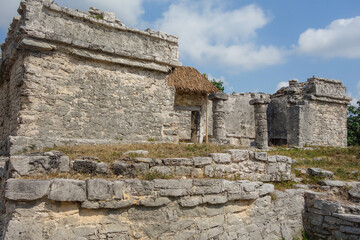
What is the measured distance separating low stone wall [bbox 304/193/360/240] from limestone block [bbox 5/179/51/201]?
5403 mm

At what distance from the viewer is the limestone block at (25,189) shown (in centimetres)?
360

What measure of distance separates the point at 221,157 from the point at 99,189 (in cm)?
252

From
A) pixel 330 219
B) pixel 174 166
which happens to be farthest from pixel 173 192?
pixel 330 219

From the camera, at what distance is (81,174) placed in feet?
14.4

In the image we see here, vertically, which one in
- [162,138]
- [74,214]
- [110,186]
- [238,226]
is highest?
[162,138]

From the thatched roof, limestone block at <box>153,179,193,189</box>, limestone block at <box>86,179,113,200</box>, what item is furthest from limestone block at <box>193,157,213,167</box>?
the thatched roof

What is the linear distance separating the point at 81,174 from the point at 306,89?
49.0ft

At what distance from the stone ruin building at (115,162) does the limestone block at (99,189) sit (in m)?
0.01

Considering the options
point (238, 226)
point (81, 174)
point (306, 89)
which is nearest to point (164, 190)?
point (81, 174)

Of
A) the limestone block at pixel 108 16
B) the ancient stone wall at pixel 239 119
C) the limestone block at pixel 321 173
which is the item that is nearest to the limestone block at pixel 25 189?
the limestone block at pixel 321 173

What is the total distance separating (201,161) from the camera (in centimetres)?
533

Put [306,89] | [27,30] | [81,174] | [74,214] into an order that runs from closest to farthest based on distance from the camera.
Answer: [74,214], [81,174], [27,30], [306,89]

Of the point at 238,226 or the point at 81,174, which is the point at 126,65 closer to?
the point at 81,174

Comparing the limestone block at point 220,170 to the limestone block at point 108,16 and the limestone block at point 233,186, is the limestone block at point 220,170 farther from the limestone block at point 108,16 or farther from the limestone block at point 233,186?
the limestone block at point 108,16
